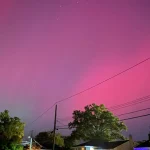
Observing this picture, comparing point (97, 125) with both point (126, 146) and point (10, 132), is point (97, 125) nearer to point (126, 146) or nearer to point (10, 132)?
point (126, 146)

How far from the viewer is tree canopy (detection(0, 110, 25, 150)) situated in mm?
49000

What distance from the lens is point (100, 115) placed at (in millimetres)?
67688

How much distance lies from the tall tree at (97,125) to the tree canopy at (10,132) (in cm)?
2134

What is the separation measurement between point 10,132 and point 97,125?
85.0 ft

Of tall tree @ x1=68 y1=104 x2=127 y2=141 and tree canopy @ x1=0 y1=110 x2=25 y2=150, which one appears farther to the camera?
tall tree @ x1=68 y1=104 x2=127 y2=141

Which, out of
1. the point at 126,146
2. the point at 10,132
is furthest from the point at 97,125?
the point at 10,132

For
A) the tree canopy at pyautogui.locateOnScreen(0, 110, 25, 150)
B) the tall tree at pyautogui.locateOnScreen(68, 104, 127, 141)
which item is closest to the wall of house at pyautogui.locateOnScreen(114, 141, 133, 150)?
the tall tree at pyautogui.locateOnScreen(68, 104, 127, 141)

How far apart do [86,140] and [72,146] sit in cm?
417

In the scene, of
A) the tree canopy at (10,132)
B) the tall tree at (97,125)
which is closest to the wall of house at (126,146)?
the tall tree at (97,125)

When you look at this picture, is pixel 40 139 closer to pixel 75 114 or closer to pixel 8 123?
pixel 75 114

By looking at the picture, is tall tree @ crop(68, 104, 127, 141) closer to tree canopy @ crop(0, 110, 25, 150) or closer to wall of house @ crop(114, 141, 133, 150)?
wall of house @ crop(114, 141, 133, 150)

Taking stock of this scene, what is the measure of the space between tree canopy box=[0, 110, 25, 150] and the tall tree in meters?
21.3

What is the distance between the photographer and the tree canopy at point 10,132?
161 feet

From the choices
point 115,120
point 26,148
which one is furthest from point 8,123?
point 115,120
